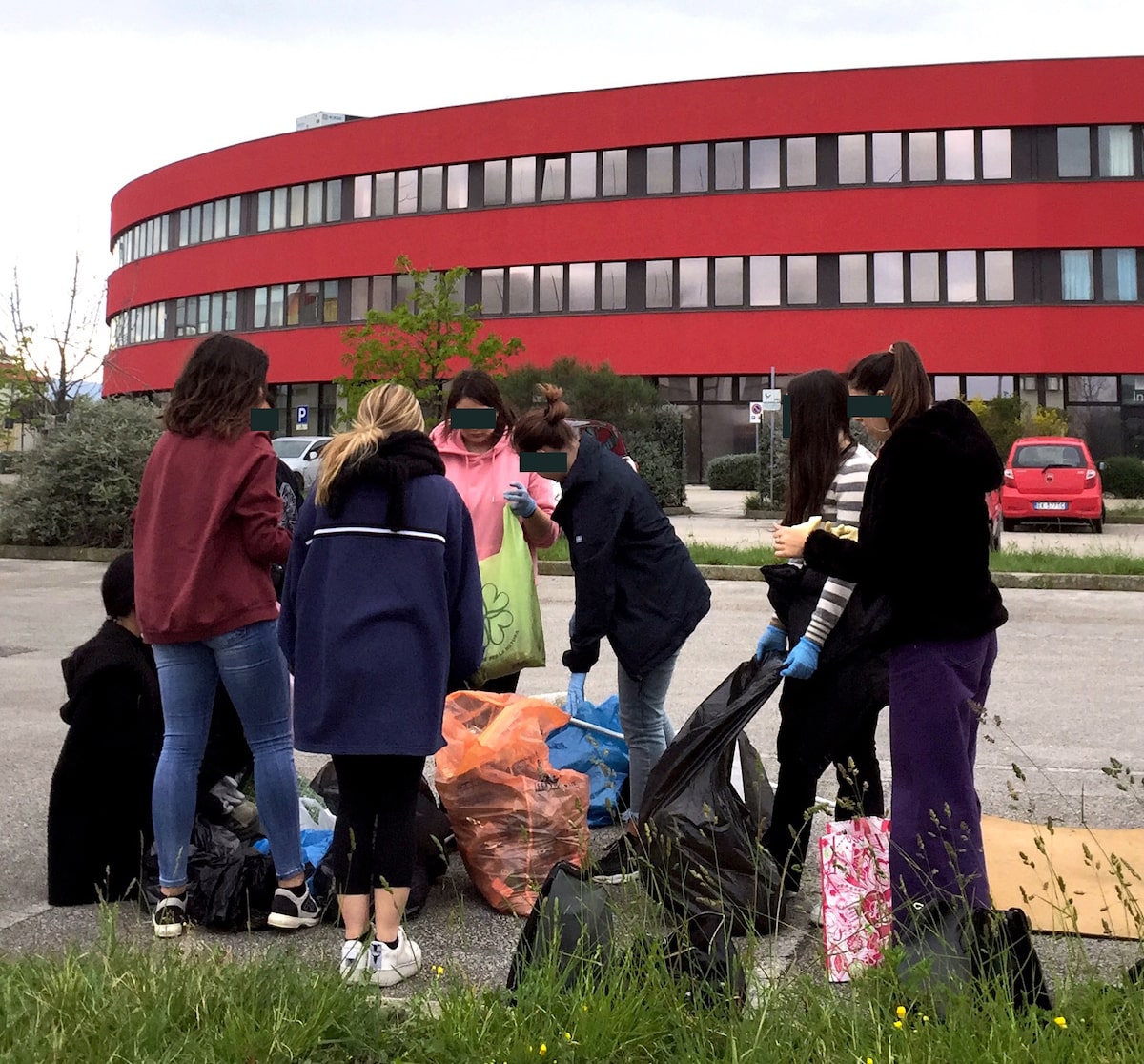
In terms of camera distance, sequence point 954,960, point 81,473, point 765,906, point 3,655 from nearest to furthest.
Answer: point 954,960, point 765,906, point 3,655, point 81,473

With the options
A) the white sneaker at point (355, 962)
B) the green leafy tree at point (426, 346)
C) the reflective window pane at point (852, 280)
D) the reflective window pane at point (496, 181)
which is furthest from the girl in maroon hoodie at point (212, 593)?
the reflective window pane at point (496, 181)

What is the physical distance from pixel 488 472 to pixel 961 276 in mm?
39203

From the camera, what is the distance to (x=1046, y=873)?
4.72m

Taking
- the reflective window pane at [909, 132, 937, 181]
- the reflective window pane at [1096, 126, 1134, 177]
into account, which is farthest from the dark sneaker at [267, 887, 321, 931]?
the reflective window pane at [1096, 126, 1134, 177]

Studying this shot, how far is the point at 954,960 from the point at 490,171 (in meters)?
45.7

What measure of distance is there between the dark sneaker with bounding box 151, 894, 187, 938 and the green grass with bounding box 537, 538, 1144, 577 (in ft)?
36.9

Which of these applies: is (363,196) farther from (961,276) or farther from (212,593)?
(212,593)

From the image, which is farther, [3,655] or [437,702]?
[3,655]

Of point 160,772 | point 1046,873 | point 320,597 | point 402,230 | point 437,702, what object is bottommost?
point 1046,873

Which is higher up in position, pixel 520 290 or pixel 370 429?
pixel 520 290

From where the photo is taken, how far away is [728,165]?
143 feet

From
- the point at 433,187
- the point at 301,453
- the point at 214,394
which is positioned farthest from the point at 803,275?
the point at 214,394

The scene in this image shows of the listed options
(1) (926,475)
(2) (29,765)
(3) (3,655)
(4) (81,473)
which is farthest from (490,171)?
(1) (926,475)

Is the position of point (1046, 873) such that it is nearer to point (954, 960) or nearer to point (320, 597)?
point (954, 960)
